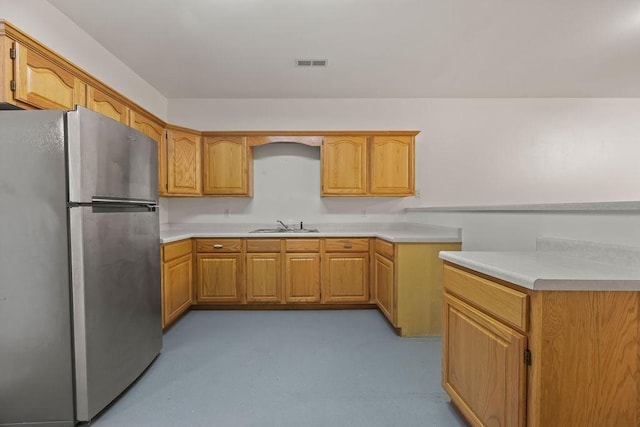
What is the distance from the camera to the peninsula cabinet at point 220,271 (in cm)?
311

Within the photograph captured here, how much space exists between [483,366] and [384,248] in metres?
1.64

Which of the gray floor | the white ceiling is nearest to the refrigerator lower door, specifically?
the gray floor

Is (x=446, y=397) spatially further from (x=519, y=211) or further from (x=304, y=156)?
(x=304, y=156)

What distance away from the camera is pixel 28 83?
1551mm

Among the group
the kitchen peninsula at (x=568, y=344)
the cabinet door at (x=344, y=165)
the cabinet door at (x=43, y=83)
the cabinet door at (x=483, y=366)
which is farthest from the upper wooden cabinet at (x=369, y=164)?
the kitchen peninsula at (x=568, y=344)

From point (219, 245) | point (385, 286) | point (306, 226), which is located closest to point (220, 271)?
point (219, 245)

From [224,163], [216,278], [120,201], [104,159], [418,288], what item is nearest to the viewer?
[104,159]

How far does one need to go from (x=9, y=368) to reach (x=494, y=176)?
4.59 m

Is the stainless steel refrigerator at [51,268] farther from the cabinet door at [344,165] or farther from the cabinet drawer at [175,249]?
the cabinet door at [344,165]

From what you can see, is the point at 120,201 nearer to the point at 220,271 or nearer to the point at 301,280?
the point at 220,271

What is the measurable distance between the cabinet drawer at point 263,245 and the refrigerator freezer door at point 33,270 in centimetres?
176

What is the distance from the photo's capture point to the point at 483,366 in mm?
1221

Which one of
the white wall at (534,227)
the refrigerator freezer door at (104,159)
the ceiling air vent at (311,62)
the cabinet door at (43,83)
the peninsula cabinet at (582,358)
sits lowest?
the peninsula cabinet at (582,358)

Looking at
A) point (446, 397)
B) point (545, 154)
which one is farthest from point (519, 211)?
point (545, 154)
